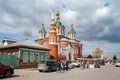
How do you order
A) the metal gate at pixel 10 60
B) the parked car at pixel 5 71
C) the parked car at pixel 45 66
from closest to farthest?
1. the parked car at pixel 5 71
2. the parked car at pixel 45 66
3. the metal gate at pixel 10 60

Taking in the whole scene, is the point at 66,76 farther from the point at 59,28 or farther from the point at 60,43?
the point at 59,28

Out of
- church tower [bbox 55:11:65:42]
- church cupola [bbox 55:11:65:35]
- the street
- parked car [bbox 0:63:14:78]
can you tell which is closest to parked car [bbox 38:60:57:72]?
the street

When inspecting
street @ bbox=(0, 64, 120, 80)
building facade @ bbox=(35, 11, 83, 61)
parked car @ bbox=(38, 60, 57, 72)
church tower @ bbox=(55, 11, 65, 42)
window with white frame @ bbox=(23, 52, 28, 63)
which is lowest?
street @ bbox=(0, 64, 120, 80)

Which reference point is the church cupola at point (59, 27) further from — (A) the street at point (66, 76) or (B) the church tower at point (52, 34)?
(A) the street at point (66, 76)

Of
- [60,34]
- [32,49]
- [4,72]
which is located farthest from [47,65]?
[60,34]

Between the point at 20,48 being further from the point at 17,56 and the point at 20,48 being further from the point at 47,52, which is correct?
the point at 47,52

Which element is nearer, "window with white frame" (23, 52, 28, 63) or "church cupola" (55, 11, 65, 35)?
"window with white frame" (23, 52, 28, 63)

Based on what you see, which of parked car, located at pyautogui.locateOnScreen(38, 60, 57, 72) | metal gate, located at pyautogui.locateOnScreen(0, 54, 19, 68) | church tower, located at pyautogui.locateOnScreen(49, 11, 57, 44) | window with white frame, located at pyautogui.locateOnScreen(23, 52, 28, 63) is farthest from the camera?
church tower, located at pyautogui.locateOnScreen(49, 11, 57, 44)

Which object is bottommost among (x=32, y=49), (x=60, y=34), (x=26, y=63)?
(x=26, y=63)

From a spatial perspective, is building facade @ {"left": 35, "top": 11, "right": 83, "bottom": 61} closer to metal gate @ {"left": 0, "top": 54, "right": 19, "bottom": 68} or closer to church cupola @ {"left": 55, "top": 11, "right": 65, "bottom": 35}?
church cupola @ {"left": 55, "top": 11, "right": 65, "bottom": 35}

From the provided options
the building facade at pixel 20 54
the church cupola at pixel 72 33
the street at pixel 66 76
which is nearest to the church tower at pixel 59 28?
the church cupola at pixel 72 33

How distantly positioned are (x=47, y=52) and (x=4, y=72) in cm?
2768

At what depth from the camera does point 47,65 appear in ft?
88.1

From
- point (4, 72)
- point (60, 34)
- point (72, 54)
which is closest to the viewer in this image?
point (4, 72)
